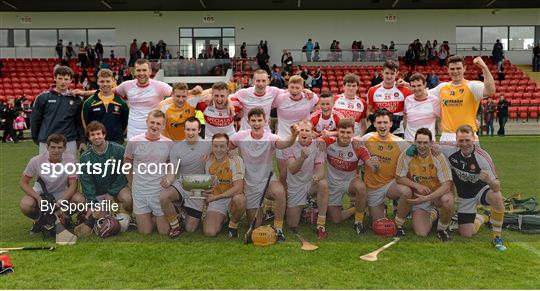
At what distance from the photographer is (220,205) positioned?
5.71 metres

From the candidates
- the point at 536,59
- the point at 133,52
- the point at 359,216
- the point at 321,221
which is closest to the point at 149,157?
the point at 321,221

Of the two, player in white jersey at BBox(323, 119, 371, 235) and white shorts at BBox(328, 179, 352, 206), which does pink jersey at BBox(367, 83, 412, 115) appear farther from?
white shorts at BBox(328, 179, 352, 206)

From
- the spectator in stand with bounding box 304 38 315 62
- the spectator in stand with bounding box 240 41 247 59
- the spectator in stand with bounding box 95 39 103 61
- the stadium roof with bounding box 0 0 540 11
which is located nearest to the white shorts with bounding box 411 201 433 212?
A: the spectator in stand with bounding box 304 38 315 62

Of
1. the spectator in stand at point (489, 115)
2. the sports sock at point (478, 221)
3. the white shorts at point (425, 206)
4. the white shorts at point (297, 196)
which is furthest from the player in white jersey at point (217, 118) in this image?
the spectator in stand at point (489, 115)

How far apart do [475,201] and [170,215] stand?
10.7 feet

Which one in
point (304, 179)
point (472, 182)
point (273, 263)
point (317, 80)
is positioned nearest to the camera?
point (273, 263)

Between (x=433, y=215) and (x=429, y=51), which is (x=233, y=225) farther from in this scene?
(x=429, y=51)

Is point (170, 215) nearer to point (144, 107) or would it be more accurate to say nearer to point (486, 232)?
point (144, 107)

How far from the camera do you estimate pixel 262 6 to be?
1126 inches

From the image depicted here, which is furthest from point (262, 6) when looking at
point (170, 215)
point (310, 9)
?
point (170, 215)

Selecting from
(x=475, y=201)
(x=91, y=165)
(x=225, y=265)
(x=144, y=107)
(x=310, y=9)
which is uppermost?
(x=310, y=9)

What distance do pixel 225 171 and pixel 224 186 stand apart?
6.9 inches

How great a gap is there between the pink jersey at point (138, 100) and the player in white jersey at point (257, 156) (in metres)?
1.78

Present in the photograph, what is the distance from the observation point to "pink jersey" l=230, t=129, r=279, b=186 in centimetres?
569
